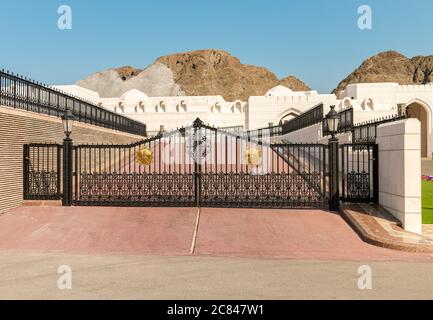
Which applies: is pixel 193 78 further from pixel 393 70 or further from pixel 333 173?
pixel 333 173

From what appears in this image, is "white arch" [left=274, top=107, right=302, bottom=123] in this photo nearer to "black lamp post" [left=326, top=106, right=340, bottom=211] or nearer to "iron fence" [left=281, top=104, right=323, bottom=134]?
"iron fence" [left=281, top=104, right=323, bottom=134]

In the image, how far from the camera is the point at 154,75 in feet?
525

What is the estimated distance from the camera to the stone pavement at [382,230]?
23.7 ft

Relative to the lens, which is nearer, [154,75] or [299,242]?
[299,242]

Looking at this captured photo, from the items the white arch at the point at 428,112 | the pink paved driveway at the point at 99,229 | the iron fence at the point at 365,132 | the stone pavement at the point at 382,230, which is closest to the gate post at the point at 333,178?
the stone pavement at the point at 382,230

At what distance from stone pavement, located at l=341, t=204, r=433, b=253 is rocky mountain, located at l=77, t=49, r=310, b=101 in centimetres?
13232

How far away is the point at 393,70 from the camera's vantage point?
14775 centimetres

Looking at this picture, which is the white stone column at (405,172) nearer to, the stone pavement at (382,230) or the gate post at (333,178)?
the stone pavement at (382,230)

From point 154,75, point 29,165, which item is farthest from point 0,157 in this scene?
point 154,75

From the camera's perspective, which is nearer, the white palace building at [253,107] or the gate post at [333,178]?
the gate post at [333,178]

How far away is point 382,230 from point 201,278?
A: 441cm

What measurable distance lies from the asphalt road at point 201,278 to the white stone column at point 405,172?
82.4 inches
